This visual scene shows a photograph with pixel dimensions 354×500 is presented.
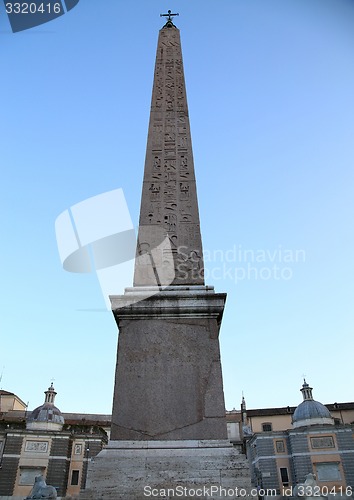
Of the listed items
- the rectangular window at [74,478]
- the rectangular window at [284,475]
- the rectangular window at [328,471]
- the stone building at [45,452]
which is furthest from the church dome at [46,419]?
the rectangular window at [328,471]

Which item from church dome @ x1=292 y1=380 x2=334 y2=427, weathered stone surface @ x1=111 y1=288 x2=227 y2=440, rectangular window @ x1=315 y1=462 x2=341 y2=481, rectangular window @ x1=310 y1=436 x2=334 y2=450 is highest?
church dome @ x1=292 y1=380 x2=334 y2=427

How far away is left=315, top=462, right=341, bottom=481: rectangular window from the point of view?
29203 mm

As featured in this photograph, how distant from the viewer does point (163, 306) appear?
173 inches

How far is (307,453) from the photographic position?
1189 inches

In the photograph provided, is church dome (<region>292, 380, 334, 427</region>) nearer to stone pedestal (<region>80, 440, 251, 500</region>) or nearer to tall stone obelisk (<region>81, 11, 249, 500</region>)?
tall stone obelisk (<region>81, 11, 249, 500</region>)

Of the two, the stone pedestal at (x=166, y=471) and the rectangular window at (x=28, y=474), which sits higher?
the rectangular window at (x=28, y=474)

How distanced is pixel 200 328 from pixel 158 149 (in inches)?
114

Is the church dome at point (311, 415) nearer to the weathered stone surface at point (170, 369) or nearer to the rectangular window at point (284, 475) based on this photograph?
the rectangular window at point (284, 475)

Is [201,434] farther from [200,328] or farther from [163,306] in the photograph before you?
[163,306]

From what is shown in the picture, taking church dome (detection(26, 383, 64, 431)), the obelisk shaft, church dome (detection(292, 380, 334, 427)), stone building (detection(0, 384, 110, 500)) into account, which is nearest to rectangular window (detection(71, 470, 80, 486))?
stone building (detection(0, 384, 110, 500))

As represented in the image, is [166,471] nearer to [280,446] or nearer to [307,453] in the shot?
[307,453]

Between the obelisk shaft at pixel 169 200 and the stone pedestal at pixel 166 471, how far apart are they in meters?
1.75

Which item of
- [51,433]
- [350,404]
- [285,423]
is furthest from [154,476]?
[350,404]

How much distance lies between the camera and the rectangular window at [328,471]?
29203mm
